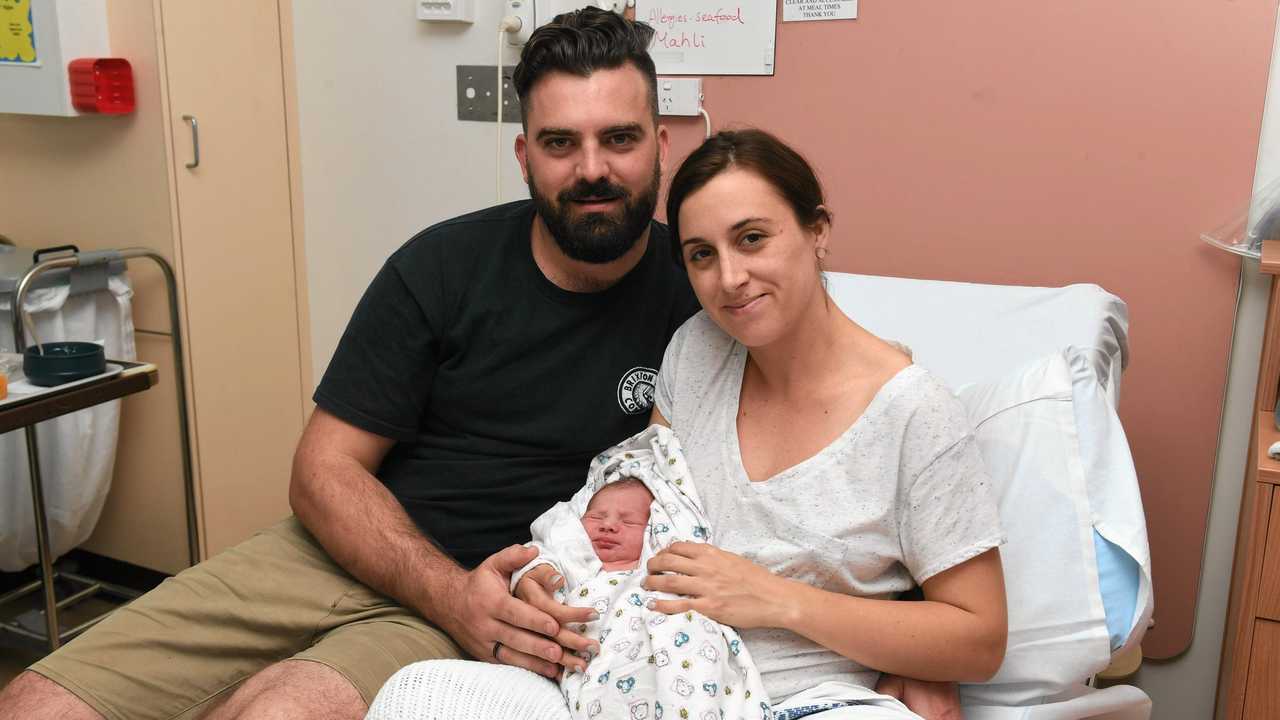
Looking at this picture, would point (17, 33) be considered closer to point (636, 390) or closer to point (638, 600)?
point (636, 390)

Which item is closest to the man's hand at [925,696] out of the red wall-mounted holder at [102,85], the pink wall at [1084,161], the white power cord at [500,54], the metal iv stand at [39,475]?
the pink wall at [1084,161]

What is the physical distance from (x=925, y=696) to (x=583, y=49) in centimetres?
104

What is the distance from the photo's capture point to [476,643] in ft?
4.63

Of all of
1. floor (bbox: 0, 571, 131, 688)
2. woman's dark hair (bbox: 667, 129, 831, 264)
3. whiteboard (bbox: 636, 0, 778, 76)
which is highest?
whiteboard (bbox: 636, 0, 778, 76)

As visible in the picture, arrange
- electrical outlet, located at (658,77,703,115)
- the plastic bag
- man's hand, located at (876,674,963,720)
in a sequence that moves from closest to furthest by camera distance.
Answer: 1. man's hand, located at (876,674,963,720)
2. the plastic bag
3. electrical outlet, located at (658,77,703,115)

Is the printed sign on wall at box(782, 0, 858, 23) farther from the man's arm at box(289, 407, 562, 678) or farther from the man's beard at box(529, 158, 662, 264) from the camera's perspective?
the man's arm at box(289, 407, 562, 678)

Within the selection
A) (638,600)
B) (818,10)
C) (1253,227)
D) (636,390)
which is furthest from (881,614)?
(818,10)

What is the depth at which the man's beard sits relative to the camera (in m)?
1.61

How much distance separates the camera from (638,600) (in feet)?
4.19

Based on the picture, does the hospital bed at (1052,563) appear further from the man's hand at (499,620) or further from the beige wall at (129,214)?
the beige wall at (129,214)

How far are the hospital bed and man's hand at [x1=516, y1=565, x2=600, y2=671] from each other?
0.05 metres

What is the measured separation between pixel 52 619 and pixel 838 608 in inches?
79.9

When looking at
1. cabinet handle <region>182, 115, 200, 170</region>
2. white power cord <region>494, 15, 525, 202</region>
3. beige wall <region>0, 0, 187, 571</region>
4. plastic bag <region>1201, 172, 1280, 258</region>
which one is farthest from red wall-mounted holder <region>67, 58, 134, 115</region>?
plastic bag <region>1201, 172, 1280, 258</region>

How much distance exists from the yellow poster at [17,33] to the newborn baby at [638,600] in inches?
78.1
